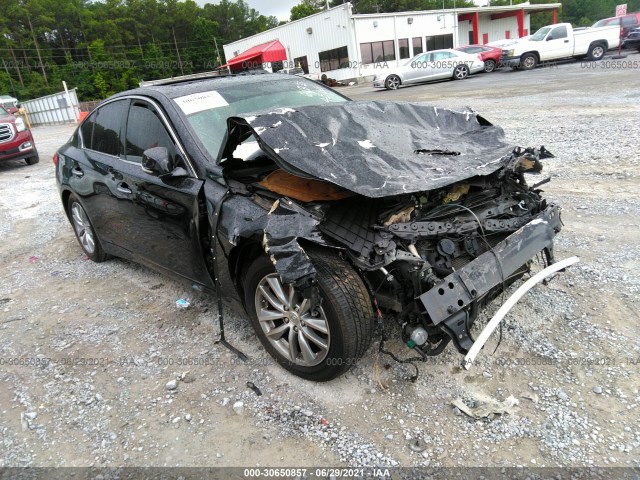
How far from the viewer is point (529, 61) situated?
2102 centimetres

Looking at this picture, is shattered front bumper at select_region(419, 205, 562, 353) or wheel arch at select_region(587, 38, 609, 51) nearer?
shattered front bumper at select_region(419, 205, 562, 353)

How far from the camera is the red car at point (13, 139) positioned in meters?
11.5

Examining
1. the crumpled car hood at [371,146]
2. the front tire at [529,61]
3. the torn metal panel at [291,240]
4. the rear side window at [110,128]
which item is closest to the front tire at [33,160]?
the rear side window at [110,128]

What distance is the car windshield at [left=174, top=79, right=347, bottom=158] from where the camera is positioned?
3.37m

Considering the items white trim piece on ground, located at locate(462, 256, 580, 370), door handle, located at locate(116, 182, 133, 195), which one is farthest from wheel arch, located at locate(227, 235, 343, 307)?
door handle, located at locate(116, 182, 133, 195)

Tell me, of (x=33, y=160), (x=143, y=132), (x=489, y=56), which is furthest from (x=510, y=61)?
(x=143, y=132)

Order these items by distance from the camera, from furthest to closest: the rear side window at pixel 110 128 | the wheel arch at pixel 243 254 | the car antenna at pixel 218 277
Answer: the rear side window at pixel 110 128
the car antenna at pixel 218 277
the wheel arch at pixel 243 254

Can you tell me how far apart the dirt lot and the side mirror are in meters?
1.25

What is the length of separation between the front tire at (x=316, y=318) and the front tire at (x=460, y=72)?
21.4 m

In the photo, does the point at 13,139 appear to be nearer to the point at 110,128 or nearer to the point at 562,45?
the point at 110,128

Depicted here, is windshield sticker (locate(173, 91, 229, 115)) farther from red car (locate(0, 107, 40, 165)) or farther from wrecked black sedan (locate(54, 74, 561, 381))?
red car (locate(0, 107, 40, 165))

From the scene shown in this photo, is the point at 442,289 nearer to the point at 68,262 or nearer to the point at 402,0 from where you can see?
the point at 68,262

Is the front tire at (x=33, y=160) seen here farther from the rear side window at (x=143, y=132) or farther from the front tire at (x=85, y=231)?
the rear side window at (x=143, y=132)

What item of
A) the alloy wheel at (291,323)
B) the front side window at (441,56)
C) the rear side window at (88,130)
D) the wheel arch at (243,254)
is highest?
the front side window at (441,56)
